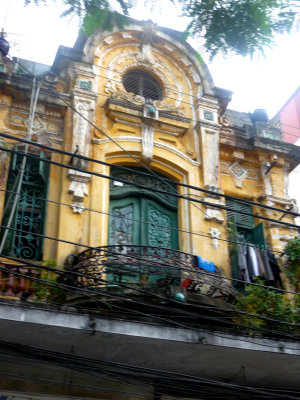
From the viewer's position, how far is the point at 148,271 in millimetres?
8625

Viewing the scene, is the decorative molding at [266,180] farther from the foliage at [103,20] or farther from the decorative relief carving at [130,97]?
the foliage at [103,20]

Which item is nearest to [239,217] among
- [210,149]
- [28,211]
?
[210,149]

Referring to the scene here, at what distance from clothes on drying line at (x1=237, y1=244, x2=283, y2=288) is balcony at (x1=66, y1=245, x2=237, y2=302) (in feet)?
2.79

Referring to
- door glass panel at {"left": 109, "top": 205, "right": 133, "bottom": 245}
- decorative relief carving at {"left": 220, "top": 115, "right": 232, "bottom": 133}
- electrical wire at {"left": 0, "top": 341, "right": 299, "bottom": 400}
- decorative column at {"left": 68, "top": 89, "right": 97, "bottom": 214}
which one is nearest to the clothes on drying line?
door glass panel at {"left": 109, "top": 205, "right": 133, "bottom": 245}

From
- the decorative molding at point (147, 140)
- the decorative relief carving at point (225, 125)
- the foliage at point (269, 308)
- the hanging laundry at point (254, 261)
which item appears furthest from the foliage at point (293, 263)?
the decorative molding at point (147, 140)

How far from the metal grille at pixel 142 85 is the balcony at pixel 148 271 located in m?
3.77

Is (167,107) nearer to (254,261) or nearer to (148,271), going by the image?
(254,261)

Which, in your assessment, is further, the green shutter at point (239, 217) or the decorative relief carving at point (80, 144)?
the green shutter at point (239, 217)

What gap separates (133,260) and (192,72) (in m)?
5.04

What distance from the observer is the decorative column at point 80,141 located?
9.69 metres

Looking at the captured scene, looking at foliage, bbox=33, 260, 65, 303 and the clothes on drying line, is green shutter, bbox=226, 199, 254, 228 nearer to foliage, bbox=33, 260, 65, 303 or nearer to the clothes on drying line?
the clothes on drying line

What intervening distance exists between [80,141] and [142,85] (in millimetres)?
2349

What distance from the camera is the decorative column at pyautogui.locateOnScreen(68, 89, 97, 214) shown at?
9.69m

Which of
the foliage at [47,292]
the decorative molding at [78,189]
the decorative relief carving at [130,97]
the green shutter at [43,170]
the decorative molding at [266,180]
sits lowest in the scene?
the foliage at [47,292]
